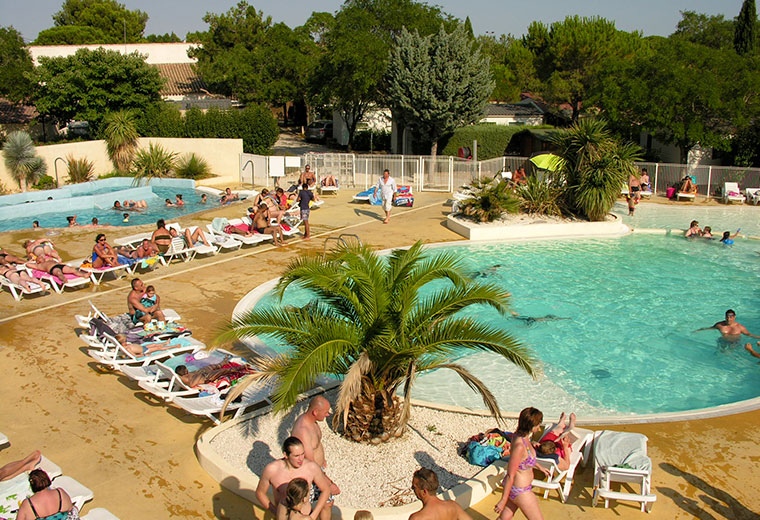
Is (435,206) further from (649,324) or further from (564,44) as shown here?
(564,44)

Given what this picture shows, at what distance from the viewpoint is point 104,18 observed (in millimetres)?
86812

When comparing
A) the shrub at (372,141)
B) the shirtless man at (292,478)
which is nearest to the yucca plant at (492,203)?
the shirtless man at (292,478)

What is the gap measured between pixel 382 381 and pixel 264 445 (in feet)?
4.96

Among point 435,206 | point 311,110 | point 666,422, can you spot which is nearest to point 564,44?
point 311,110

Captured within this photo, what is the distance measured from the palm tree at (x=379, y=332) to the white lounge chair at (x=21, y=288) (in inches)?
293

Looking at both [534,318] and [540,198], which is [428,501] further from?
[540,198]

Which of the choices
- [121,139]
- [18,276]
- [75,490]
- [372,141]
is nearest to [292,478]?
[75,490]

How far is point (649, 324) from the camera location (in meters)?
12.6

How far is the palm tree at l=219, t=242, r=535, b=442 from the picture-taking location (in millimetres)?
7109

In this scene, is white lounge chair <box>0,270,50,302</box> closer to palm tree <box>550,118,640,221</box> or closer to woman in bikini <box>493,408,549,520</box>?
woman in bikini <box>493,408,549,520</box>

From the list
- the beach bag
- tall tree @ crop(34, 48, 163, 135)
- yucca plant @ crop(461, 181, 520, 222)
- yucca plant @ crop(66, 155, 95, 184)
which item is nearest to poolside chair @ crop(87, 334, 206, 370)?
the beach bag

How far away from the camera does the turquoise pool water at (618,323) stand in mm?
9766

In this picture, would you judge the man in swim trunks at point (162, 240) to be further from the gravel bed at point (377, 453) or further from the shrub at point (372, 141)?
the shrub at point (372, 141)

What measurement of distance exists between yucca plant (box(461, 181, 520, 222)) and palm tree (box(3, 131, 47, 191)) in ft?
60.0
